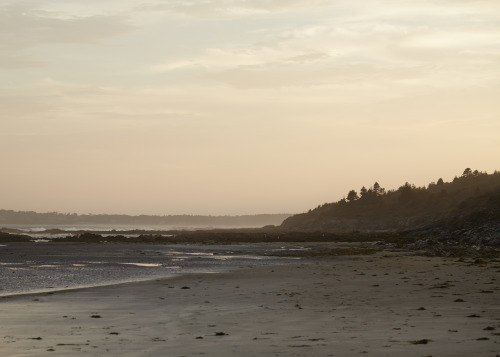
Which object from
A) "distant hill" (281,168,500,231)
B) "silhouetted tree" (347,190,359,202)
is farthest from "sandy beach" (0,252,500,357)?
"silhouetted tree" (347,190,359,202)

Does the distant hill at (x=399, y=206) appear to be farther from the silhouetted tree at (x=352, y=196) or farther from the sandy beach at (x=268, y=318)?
the sandy beach at (x=268, y=318)

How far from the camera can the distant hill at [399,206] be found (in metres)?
124

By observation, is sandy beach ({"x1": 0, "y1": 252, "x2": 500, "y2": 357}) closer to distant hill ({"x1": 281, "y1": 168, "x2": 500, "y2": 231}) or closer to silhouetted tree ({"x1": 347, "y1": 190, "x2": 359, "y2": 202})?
distant hill ({"x1": 281, "y1": 168, "x2": 500, "y2": 231})

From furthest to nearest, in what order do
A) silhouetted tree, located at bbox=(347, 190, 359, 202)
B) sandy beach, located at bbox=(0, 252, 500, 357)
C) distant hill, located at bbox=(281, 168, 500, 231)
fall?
silhouetted tree, located at bbox=(347, 190, 359, 202), distant hill, located at bbox=(281, 168, 500, 231), sandy beach, located at bbox=(0, 252, 500, 357)

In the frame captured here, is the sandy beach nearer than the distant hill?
Yes

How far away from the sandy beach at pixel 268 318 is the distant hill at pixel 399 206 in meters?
89.0

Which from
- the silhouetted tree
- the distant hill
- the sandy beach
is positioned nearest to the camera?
the sandy beach

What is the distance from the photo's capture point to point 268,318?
664 inches

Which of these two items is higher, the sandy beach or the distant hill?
the distant hill

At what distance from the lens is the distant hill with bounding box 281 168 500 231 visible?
124 metres

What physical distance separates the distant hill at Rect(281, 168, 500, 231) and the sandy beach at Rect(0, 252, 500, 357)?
89.0 metres

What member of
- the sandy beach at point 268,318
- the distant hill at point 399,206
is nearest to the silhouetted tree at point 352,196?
the distant hill at point 399,206

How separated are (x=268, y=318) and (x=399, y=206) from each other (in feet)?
419

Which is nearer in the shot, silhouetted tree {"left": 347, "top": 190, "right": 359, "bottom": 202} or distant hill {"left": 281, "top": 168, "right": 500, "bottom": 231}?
distant hill {"left": 281, "top": 168, "right": 500, "bottom": 231}
